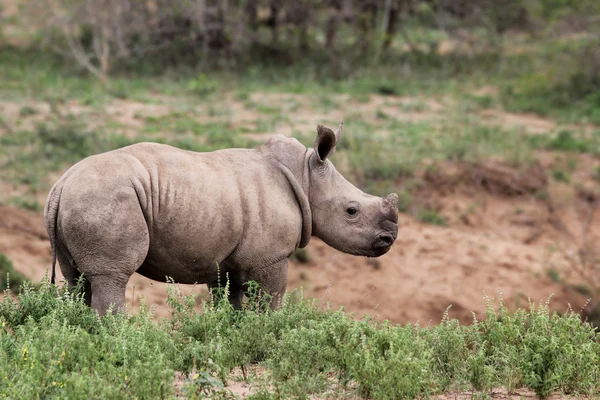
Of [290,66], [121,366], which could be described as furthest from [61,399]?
[290,66]

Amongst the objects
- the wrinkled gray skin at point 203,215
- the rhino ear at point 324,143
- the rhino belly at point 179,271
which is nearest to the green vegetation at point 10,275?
the wrinkled gray skin at point 203,215

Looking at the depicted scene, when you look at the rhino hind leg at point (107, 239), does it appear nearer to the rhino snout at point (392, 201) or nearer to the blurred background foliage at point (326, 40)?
the rhino snout at point (392, 201)

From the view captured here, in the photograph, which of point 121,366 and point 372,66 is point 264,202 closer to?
point 121,366

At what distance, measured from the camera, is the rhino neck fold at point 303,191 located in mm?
6863

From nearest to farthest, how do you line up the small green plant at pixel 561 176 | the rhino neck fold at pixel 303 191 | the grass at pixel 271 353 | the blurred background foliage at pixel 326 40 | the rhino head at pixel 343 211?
the grass at pixel 271 353
the rhino neck fold at pixel 303 191
the rhino head at pixel 343 211
the small green plant at pixel 561 176
the blurred background foliage at pixel 326 40

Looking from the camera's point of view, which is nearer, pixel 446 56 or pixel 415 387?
pixel 415 387

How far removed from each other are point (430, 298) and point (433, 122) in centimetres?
479

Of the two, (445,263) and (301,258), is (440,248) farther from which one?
(301,258)

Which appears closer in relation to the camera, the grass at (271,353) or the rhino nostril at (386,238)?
the grass at (271,353)

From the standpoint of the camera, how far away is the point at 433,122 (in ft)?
55.1

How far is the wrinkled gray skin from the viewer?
19.7 ft

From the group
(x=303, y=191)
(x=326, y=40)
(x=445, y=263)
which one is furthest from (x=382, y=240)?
(x=326, y=40)

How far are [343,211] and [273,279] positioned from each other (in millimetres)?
736

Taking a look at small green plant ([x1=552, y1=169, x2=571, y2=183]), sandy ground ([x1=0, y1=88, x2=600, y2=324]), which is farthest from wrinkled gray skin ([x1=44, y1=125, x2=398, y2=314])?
small green plant ([x1=552, y1=169, x2=571, y2=183])
